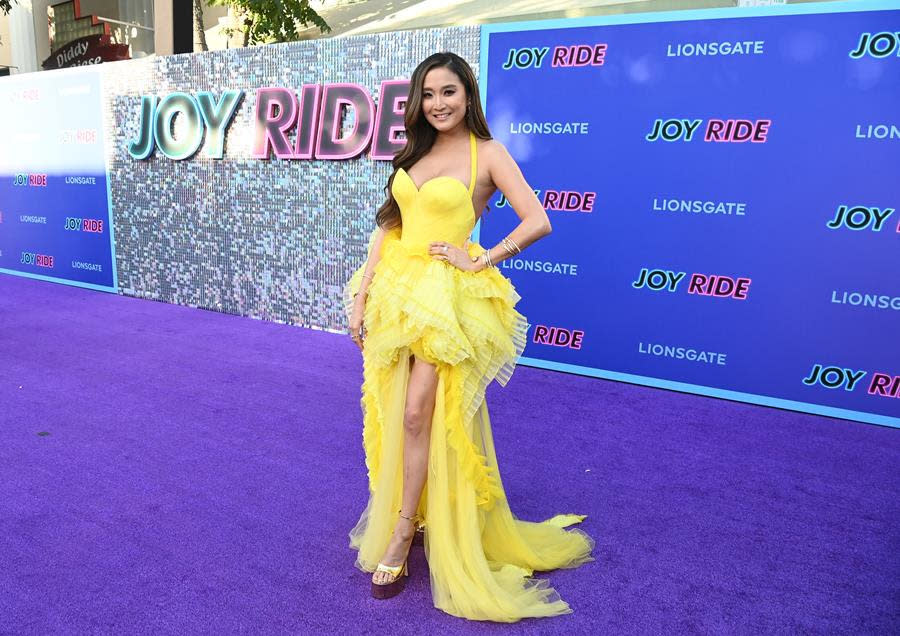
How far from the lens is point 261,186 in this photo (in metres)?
5.24

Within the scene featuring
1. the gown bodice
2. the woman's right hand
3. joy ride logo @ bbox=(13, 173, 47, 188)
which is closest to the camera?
the gown bodice

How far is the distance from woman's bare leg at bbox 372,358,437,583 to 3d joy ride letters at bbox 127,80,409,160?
9.90 ft

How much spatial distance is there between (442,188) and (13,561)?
1.76 meters

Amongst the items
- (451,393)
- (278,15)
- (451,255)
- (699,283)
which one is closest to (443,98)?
(451,255)

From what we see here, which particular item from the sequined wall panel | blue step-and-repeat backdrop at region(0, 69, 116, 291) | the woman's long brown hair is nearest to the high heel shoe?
the woman's long brown hair

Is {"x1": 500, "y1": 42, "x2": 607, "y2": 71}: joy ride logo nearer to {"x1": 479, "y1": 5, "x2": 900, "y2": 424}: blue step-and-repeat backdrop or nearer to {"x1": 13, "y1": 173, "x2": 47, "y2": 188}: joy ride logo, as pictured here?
{"x1": 479, "y1": 5, "x2": 900, "y2": 424}: blue step-and-repeat backdrop

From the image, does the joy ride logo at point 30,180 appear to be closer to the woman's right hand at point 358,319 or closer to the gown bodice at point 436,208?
the woman's right hand at point 358,319

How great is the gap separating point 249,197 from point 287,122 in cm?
72

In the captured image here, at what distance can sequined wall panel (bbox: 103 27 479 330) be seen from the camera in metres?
4.72

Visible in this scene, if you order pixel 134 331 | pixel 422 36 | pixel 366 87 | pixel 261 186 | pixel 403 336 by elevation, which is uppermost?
pixel 422 36

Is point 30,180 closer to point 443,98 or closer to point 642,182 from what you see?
point 642,182

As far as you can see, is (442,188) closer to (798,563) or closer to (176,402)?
(798,563)

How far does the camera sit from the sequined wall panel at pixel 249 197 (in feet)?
15.5

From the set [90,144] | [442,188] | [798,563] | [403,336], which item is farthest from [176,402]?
[90,144]
